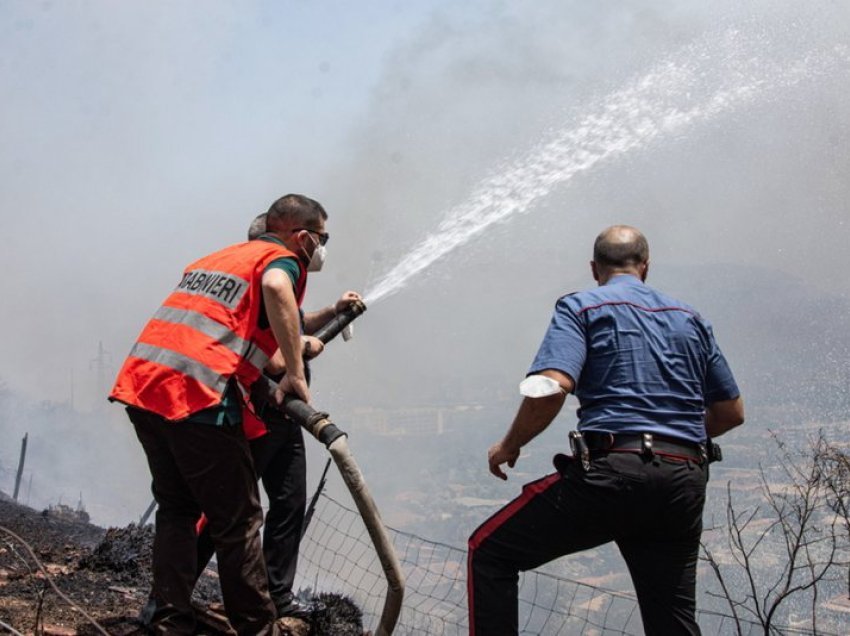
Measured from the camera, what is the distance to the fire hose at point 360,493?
302 cm

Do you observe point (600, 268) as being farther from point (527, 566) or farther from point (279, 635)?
point (279, 635)

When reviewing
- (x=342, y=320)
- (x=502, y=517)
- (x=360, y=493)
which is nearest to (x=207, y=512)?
(x=360, y=493)

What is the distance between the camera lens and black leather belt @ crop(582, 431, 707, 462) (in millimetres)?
3014

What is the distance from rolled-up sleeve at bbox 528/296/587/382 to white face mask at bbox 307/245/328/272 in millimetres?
1346

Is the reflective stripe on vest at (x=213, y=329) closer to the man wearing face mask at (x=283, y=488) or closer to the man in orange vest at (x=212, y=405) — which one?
the man in orange vest at (x=212, y=405)

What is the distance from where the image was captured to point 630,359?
3.15 m

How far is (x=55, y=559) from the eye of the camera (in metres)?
5.50

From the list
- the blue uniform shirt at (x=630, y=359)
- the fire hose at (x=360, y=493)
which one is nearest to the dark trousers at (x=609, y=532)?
the blue uniform shirt at (x=630, y=359)

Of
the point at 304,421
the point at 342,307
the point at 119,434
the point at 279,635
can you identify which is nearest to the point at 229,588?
the point at 279,635

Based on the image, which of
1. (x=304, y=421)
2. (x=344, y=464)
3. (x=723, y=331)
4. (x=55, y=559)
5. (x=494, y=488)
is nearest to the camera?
(x=344, y=464)

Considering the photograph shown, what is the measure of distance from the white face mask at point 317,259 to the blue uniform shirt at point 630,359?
4.35ft

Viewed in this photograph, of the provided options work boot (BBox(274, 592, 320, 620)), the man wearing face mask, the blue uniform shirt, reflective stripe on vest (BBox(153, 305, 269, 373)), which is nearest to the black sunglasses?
the man wearing face mask

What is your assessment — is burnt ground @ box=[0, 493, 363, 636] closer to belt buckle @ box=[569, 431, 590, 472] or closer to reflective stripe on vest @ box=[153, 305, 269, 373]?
reflective stripe on vest @ box=[153, 305, 269, 373]

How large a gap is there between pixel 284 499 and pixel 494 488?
91.8 meters
